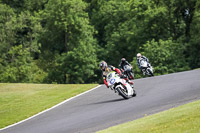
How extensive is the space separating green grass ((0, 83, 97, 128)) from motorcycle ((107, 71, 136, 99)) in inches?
140

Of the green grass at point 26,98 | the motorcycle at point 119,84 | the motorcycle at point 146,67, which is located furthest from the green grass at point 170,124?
the motorcycle at point 146,67

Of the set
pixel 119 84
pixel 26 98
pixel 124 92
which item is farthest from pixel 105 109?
pixel 26 98

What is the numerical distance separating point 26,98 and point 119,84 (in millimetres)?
8021

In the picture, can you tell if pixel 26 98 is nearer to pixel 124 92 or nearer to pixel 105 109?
pixel 124 92

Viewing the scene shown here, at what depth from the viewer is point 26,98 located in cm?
2327

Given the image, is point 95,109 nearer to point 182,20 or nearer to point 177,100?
point 177,100

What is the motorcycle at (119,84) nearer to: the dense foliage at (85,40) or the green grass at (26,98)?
the green grass at (26,98)

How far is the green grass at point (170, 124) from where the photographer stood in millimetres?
8951

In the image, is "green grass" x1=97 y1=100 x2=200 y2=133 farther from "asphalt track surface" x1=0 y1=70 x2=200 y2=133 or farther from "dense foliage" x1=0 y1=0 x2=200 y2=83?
"dense foliage" x1=0 y1=0 x2=200 y2=83

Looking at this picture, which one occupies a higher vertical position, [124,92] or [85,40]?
[85,40]

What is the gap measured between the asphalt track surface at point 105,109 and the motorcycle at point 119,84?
378 millimetres

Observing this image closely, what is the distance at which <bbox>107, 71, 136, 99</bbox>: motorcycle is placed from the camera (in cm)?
1695

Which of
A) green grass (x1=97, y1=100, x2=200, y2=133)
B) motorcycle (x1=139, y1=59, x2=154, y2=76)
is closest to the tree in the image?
motorcycle (x1=139, y1=59, x2=154, y2=76)

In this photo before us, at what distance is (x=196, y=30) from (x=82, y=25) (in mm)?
14822
